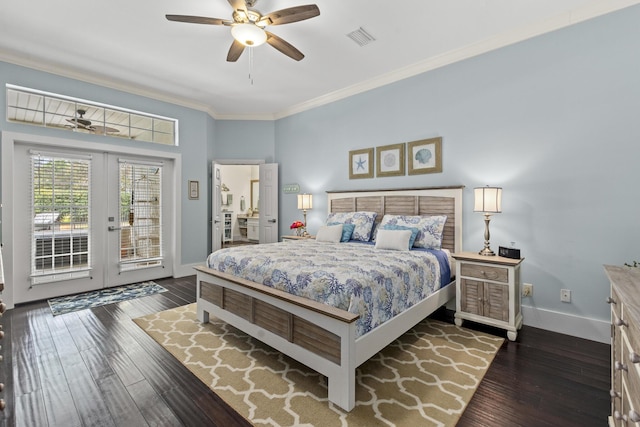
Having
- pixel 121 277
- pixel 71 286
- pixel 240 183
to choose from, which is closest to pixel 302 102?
pixel 121 277

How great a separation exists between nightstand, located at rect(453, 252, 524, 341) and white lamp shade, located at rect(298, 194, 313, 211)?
2615 mm

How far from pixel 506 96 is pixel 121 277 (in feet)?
18.8

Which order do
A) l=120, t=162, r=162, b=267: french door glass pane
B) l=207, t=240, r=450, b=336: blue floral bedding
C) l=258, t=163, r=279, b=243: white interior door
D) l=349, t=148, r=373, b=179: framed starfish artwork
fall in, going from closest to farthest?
l=207, t=240, r=450, b=336: blue floral bedding → l=349, t=148, r=373, b=179: framed starfish artwork → l=120, t=162, r=162, b=267: french door glass pane → l=258, t=163, r=279, b=243: white interior door

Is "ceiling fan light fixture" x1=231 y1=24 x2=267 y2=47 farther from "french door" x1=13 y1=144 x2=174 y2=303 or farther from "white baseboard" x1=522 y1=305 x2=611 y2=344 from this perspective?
"white baseboard" x1=522 y1=305 x2=611 y2=344

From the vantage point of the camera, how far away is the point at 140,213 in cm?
481

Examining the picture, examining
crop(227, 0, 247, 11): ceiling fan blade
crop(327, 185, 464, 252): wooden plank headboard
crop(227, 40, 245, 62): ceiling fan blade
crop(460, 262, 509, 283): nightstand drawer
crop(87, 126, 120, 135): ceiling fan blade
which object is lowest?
crop(460, 262, 509, 283): nightstand drawer

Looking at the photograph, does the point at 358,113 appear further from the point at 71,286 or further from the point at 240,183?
the point at 240,183

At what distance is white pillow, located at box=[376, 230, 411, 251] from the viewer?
321 centimetres

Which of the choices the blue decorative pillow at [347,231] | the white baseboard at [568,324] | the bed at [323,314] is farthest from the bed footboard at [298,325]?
the white baseboard at [568,324]

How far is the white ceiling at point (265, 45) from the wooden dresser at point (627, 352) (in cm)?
265

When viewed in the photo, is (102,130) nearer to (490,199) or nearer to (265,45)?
(265,45)

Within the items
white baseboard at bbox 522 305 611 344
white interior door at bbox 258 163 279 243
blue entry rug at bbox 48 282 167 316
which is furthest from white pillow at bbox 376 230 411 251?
blue entry rug at bbox 48 282 167 316

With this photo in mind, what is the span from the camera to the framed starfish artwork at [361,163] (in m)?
4.42

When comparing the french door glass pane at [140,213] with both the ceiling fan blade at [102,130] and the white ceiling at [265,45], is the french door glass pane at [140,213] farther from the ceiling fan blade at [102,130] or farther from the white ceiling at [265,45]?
the white ceiling at [265,45]
